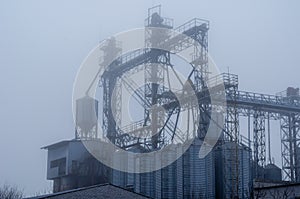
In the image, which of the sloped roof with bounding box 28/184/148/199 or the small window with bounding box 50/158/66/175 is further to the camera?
the small window with bounding box 50/158/66/175

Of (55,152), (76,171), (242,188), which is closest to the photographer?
(242,188)

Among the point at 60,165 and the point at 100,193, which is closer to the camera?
the point at 100,193

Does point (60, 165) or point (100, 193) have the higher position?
point (60, 165)

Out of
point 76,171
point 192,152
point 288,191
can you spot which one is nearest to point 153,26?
point 192,152

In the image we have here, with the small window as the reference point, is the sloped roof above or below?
below

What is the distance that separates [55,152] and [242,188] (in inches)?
689

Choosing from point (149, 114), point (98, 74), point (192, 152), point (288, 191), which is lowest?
point (288, 191)

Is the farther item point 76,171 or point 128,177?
point 76,171

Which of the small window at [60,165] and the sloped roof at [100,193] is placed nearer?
the sloped roof at [100,193]

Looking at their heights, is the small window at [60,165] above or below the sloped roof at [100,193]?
above

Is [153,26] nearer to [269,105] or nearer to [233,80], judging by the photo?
[233,80]

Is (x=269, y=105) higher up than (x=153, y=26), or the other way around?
(x=153, y=26)

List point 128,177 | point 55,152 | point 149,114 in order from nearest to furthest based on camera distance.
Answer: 1. point 128,177
2. point 149,114
3. point 55,152

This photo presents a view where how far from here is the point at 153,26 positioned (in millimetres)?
39094
